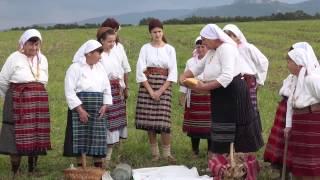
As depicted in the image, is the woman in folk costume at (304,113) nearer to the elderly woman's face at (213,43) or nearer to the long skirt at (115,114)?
the elderly woman's face at (213,43)

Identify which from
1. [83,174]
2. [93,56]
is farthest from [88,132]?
[93,56]

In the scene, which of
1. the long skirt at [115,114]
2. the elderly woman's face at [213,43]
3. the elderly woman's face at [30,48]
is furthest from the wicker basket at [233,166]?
the elderly woman's face at [30,48]

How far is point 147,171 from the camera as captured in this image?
24.8ft

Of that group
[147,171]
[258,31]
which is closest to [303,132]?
[147,171]

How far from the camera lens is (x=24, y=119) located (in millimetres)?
7297

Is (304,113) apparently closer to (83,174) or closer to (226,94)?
(226,94)

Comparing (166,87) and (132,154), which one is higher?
(166,87)

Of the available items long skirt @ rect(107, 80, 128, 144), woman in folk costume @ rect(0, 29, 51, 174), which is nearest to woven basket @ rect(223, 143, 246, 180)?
long skirt @ rect(107, 80, 128, 144)

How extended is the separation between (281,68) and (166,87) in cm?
1240

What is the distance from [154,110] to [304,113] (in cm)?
246

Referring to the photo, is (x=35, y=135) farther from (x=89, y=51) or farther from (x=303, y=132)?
(x=303, y=132)

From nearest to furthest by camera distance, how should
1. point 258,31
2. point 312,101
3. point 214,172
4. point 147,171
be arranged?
1. point 312,101
2. point 214,172
3. point 147,171
4. point 258,31

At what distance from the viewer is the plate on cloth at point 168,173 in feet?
23.8

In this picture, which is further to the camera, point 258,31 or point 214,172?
point 258,31
